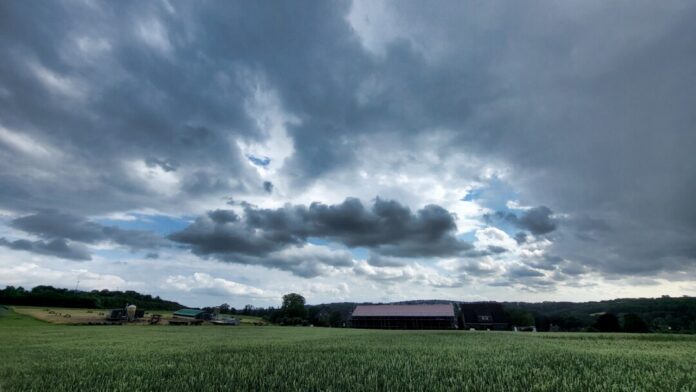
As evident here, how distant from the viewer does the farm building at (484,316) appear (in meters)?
115

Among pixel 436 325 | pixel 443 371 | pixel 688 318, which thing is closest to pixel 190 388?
pixel 443 371

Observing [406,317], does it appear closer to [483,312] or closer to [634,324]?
[483,312]

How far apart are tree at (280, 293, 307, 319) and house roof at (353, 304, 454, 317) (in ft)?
107

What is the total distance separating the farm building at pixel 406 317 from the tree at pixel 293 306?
1320 inches

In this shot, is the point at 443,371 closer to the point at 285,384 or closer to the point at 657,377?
the point at 285,384

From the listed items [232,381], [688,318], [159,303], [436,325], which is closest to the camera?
[232,381]

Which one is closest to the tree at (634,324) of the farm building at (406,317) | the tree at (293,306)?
the farm building at (406,317)

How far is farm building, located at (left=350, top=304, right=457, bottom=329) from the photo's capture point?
111 meters

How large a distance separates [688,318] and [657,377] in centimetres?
13590

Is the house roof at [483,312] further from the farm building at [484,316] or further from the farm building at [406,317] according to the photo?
the farm building at [406,317]

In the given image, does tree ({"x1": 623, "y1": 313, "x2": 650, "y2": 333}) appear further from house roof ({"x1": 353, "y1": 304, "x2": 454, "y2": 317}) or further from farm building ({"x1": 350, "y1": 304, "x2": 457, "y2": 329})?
house roof ({"x1": 353, "y1": 304, "x2": 454, "y2": 317})

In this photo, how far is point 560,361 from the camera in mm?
10914

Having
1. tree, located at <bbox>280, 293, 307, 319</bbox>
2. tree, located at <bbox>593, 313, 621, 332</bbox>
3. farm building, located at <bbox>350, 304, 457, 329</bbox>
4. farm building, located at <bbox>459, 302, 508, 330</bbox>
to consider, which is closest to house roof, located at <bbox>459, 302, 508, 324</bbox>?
farm building, located at <bbox>459, 302, 508, 330</bbox>

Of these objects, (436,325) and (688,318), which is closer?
(688,318)
